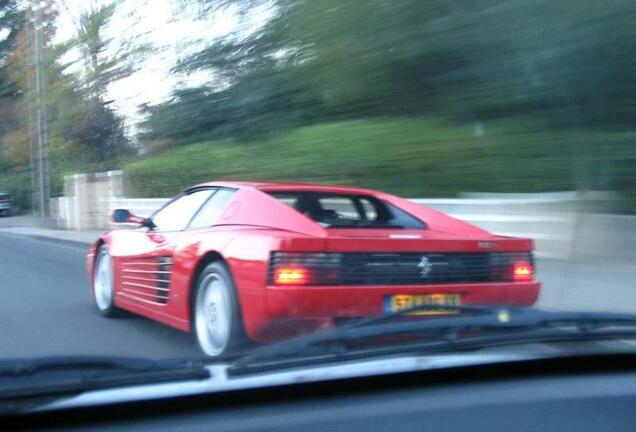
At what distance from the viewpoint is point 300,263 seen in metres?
5.00

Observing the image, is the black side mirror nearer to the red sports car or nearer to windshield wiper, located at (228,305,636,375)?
the red sports car

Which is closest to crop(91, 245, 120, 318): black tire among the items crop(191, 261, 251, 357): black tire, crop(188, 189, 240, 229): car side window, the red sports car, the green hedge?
the red sports car

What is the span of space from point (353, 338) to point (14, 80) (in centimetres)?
3250

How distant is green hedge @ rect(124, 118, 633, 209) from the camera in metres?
10.3

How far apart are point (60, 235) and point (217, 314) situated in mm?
16431

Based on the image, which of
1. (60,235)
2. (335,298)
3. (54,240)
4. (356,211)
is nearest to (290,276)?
(335,298)

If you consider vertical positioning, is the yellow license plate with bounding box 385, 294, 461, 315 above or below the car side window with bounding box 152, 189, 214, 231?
below

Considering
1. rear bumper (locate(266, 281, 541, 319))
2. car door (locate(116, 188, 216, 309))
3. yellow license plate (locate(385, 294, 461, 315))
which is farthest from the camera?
car door (locate(116, 188, 216, 309))

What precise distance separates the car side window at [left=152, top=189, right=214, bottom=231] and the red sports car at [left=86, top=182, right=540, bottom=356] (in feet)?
0.06

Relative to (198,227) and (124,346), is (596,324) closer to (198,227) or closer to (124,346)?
(198,227)

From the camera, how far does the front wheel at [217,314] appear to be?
17.6ft

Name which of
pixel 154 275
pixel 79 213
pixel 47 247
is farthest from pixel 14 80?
pixel 154 275

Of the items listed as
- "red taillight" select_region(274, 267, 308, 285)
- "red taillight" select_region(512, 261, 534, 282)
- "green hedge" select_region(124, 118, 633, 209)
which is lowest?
"red taillight" select_region(512, 261, 534, 282)

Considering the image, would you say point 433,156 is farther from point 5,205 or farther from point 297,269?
point 5,205
